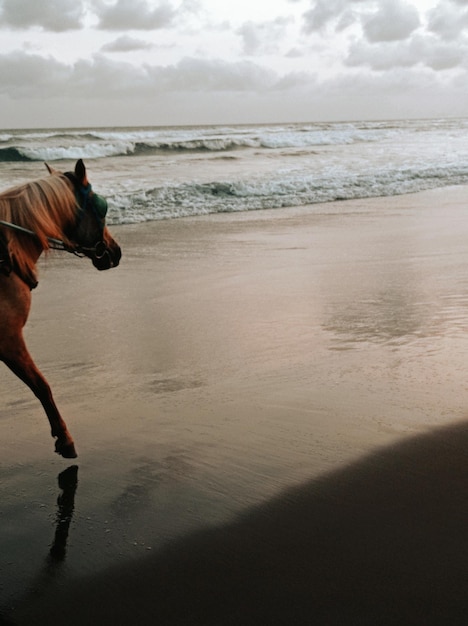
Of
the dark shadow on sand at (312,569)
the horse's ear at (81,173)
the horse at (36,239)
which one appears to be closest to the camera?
the dark shadow on sand at (312,569)

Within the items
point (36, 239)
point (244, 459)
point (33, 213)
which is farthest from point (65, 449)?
point (33, 213)

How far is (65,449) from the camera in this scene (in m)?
3.09

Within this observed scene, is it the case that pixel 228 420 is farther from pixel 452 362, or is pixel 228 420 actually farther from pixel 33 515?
pixel 452 362

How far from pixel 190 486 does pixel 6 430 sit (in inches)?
46.8

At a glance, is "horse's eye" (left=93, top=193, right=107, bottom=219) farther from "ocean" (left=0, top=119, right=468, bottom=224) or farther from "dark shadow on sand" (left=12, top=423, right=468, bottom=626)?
"ocean" (left=0, top=119, right=468, bottom=224)

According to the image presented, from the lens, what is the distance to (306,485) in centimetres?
275

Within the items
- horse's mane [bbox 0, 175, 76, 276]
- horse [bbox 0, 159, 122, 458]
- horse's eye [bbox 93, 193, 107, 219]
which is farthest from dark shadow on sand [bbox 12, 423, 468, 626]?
horse's eye [bbox 93, 193, 107, 219]

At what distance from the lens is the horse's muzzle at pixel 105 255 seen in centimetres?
344

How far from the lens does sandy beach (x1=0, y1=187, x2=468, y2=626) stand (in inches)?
82.7

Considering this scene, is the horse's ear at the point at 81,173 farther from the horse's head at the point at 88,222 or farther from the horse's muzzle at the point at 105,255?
the horse's muzzle at the point at 105,255

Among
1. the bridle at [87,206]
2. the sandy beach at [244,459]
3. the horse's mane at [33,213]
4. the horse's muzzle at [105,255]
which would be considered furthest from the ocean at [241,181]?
the horse's mane at [33,213]

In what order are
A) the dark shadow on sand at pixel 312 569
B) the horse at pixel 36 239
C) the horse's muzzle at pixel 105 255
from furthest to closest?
the horse's muzzle at pixel 105 255
the horse at pixel 36 239
the dark shadow on sand at pixel 312 569

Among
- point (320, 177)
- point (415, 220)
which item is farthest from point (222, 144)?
point (415, 220)

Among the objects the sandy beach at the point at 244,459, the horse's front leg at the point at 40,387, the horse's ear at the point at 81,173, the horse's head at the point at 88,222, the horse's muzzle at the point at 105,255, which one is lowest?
the sandy beach at the point at 244,459
